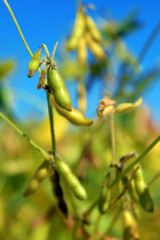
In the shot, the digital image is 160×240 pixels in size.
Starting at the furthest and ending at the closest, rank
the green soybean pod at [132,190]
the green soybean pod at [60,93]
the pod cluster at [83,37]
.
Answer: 1. the pod cluster at [83,37]
2. the green soybean pod at [132,190]
3. the green soybean pod at [60,93]

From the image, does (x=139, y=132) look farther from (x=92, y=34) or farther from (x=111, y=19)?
(x=92, y=34)

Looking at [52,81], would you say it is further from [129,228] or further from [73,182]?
[129,228]

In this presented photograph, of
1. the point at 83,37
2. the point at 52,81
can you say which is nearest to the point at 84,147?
the point at 83,37

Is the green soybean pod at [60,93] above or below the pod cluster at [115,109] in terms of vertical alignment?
above

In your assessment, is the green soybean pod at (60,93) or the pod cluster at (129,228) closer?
the green soybean pod at (60,93)

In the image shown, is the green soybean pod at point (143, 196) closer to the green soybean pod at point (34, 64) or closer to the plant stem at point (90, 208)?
the plant stem at point (90, 208)

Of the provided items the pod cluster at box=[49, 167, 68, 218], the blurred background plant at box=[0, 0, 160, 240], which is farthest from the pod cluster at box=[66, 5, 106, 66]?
the pod cluster at box=[49, 167, 68, 218]

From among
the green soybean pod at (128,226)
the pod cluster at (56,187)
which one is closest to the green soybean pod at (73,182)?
the pod cluster at (56,187)

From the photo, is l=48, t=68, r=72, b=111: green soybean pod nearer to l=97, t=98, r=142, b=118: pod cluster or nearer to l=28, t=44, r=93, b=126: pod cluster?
l=28, t=44, r=93, b=126: pod cluster

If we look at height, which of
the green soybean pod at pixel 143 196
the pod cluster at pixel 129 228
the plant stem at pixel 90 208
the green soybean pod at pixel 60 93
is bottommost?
the pod cluster at pixel 129 228
